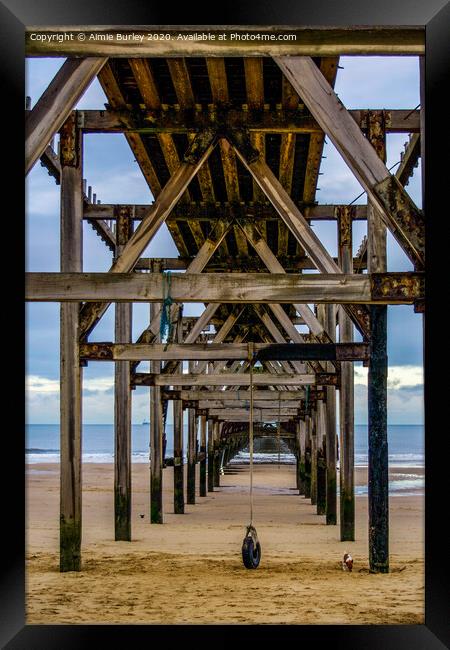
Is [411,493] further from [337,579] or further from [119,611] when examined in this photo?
[119,611]

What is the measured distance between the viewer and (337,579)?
9.17 metres

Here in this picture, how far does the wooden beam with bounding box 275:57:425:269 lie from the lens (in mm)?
5793

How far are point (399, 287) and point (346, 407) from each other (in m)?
6.26

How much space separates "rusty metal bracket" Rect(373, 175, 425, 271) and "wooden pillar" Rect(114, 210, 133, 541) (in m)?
6.51

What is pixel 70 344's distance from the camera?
931 cm

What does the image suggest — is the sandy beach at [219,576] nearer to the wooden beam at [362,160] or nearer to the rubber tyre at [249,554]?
the rubber tyre at [249,554]

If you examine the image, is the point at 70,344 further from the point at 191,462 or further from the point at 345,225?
the point at 191,462

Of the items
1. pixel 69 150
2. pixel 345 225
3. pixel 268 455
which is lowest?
pixel 268 455

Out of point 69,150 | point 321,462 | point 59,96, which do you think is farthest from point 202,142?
point 321,462

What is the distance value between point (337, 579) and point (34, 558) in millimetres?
3678

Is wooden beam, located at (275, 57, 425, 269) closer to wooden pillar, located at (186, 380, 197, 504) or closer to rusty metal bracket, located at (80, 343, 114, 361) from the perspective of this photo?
rusty metal bracket, located at (80, 343, 114, 361)

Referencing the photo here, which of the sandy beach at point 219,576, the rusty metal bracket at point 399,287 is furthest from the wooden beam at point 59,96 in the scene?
the sandy beach at point 219,576

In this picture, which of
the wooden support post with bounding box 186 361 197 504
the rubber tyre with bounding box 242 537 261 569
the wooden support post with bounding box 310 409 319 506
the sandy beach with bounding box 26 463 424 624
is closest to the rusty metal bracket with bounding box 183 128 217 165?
the sandy beach with bounding box 26 463 424 624

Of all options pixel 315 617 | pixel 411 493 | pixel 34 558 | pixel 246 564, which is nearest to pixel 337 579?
pixel 246 564
